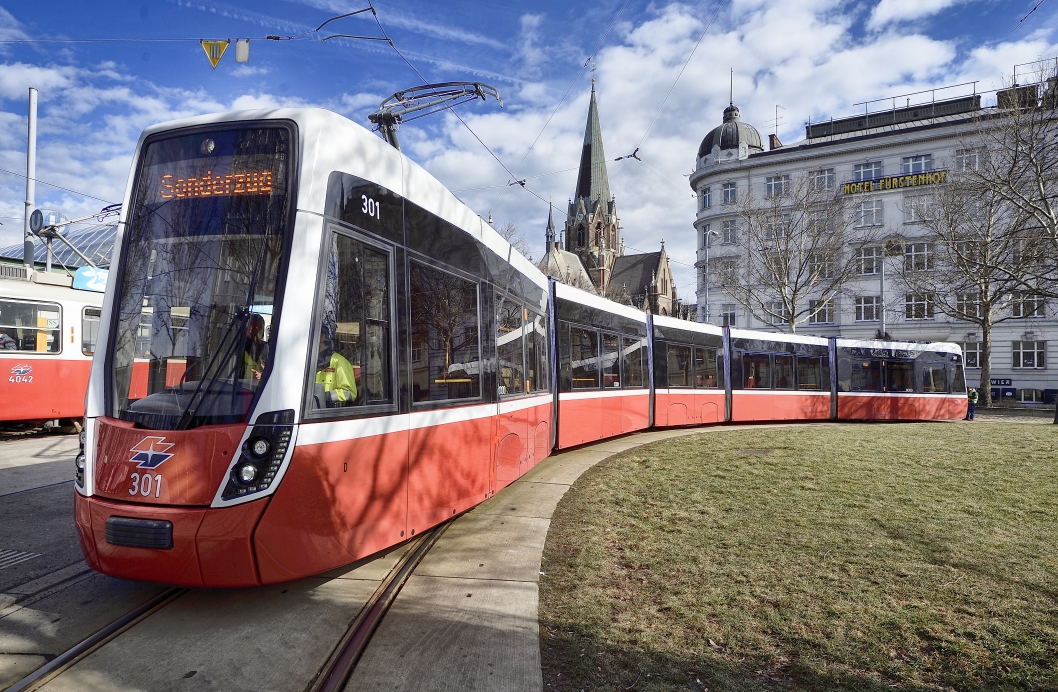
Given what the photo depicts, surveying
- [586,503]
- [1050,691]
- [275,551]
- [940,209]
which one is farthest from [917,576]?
[940,209]

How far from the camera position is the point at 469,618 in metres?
4.73

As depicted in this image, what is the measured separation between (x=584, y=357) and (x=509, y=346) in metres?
4.71

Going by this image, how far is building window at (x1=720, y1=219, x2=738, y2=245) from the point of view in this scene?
175ft

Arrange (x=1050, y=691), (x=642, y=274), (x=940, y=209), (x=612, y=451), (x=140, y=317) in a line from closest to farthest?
(x=1050, y=691) < (x=140, y=317) < (x=612, y=451) < (x=940, y=209) < (x=642, y=274)

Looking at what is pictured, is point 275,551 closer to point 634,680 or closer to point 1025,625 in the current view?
point 634,680

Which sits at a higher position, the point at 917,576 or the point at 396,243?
the point at 396,243

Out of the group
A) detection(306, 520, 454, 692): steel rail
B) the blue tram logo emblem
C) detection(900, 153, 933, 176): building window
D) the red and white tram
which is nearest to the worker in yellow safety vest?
the blue tram logo emblem

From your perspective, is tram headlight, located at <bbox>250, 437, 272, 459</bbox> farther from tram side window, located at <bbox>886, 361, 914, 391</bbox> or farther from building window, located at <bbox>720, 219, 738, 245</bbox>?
building window, located at <bbox>720, 219, 738, 245</bbox>

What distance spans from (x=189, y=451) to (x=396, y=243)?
2211 mm

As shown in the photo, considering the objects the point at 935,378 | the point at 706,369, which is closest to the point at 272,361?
the point at 706,369

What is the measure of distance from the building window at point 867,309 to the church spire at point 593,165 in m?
44.5

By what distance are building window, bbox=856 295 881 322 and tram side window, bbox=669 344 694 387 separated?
36.8 metres

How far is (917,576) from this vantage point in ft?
17.7

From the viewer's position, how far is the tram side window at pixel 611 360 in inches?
543
